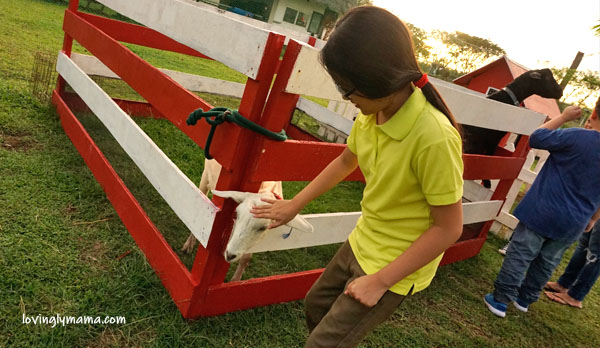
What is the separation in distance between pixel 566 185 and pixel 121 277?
3371mm

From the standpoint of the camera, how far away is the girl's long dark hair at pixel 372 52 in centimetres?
125

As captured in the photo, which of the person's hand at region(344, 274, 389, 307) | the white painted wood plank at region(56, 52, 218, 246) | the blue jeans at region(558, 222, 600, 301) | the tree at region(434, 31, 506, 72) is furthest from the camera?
the tree at region(434, 31, 506, 72)

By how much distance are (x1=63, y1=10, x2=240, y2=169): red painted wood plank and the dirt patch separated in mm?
1069

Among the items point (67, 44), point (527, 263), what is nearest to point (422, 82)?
point (527, 263)

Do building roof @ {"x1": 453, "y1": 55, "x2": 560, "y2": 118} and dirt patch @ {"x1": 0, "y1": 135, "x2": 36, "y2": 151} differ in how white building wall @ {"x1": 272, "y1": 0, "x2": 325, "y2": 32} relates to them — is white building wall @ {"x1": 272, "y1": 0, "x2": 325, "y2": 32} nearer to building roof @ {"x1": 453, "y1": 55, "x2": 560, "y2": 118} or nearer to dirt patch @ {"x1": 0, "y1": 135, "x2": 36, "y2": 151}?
building roof @ {"x1": 453, "y1": 55, "x2": 560, "y2": 118}

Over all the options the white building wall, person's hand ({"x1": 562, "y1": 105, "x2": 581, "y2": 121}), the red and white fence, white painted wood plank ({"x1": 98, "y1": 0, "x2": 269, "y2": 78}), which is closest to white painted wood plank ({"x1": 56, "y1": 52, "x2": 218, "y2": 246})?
the red and white fence

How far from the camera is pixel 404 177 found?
4.66ft

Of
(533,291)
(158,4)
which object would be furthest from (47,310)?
(533,291)

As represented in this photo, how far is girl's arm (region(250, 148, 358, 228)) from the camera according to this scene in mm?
1802

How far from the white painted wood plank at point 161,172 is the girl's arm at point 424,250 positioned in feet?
3.25

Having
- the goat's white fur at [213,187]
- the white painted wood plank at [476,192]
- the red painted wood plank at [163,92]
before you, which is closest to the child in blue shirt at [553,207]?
the white painted wood plank at [476,192]

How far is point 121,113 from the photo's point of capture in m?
2.98

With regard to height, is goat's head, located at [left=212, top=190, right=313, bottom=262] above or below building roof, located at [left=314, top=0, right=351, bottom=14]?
below

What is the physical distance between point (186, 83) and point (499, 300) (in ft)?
15.4
